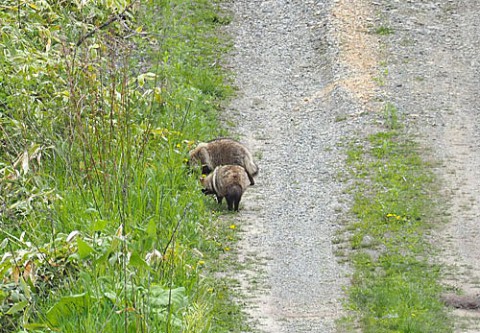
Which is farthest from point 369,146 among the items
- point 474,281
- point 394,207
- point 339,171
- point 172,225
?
point 172,225

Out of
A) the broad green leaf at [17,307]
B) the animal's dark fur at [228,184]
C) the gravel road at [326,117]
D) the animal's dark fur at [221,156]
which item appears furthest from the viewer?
the animal's dark fur at [221,156]

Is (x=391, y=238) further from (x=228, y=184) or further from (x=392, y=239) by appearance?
(x=228, y=184)

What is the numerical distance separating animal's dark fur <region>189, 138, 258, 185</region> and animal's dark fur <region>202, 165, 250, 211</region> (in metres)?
0.20

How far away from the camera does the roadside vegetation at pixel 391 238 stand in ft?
27.6

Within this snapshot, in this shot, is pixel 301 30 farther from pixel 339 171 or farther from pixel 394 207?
pixel 394 207

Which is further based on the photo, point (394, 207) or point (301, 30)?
point (301, 30)

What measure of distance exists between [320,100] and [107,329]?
8.82m

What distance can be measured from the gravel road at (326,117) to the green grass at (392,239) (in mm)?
183

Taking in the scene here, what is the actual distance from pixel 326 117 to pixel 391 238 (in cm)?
411

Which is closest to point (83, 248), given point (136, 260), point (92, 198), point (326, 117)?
point (136, 260)

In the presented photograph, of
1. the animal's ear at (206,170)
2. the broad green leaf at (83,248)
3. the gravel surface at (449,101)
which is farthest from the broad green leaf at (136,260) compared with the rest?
the animal's ear at (206,170)

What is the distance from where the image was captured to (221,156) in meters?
11.4

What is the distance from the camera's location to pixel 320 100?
578 inches

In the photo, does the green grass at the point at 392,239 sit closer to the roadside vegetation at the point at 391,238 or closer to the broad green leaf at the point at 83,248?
the roadside vegetation at the point at 391,238
